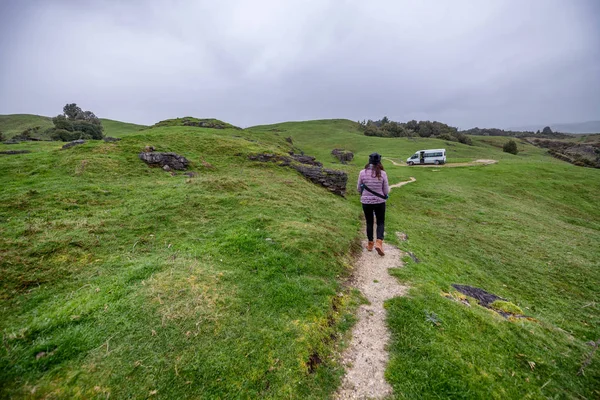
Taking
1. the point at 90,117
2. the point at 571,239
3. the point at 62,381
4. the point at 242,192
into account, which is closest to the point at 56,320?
the point at 62,381

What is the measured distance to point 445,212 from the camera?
24.0 m

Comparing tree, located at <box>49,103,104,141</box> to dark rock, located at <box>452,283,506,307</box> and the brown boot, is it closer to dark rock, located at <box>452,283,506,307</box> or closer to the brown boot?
the brown boot

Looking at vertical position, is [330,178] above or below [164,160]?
below

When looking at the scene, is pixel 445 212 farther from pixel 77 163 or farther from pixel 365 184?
pixel 77 163

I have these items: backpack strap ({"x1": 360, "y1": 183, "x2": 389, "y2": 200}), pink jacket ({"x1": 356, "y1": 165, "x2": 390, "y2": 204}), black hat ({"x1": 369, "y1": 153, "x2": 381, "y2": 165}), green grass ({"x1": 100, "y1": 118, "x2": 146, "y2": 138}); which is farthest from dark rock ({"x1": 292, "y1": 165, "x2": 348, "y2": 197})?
green grass ({"x1": 100, "y1": 118, "x2": 146, "y2": 138})

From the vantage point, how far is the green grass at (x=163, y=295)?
15.4 ft

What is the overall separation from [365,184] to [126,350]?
9810mm

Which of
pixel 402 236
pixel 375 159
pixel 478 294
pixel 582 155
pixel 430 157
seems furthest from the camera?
pixel 582 155

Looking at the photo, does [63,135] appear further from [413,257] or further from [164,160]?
[413,257]

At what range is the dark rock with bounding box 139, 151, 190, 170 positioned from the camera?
21.1 metres

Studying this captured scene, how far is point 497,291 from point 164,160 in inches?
982

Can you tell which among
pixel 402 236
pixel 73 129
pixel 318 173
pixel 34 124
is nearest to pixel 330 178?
pixel 318 173

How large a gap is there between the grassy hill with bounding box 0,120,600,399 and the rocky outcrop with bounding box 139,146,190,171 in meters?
3.29

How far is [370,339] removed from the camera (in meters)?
6.61
